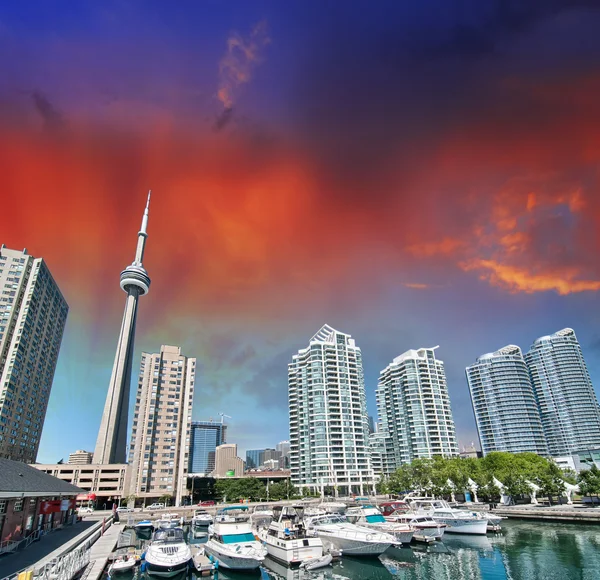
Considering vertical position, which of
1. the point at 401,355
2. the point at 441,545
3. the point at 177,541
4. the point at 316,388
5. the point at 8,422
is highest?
the point at 401,355

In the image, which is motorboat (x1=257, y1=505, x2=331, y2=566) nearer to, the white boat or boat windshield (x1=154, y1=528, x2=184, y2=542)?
the white boat

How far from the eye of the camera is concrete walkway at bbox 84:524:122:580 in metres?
29.1

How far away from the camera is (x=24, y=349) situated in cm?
12356

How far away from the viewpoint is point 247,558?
1363 inches

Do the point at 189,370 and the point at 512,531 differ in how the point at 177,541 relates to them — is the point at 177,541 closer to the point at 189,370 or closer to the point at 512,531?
the point at 512,531

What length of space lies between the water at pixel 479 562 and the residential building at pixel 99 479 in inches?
3886

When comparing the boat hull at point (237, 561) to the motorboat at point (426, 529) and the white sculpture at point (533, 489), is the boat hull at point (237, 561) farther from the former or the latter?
the white sculpture at point (533, 489)

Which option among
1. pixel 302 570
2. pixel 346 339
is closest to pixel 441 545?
pixel 302 570

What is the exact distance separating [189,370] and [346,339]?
70.5 m

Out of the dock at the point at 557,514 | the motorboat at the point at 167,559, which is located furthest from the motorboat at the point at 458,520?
the motorboat at the point at 167,559

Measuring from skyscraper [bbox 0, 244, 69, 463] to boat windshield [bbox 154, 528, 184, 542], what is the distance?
328 ft

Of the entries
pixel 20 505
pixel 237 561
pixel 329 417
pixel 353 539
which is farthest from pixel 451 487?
pixel 20 505

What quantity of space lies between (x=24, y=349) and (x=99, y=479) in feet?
160

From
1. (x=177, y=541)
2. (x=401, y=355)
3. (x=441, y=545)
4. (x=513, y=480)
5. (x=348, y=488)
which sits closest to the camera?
(x=177, y=541)
